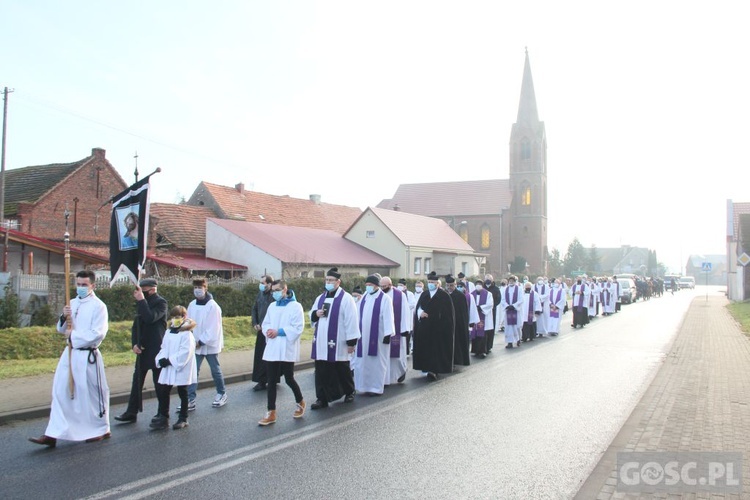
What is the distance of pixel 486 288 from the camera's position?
1666cm

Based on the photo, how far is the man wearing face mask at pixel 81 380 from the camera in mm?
7059

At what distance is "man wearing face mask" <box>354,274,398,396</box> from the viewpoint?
10.3 metres

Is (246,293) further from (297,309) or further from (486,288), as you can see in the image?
(297,309)

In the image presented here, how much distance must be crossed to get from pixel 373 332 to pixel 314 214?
143 feet

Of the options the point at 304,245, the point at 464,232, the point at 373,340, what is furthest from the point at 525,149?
the point at 373,340

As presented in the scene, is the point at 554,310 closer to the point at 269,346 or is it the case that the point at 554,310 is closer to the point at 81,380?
the point at 269,346

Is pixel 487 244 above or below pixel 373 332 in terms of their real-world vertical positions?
above

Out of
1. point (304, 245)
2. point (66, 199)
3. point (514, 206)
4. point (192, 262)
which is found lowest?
point (192, 262)

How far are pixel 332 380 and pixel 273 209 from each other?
41824 mm

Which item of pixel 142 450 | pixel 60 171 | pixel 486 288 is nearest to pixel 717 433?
pixel 142 450

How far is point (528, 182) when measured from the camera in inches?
3196

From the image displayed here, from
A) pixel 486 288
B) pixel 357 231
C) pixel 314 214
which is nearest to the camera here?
pixel 486 288

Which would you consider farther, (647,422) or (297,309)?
(297,309)

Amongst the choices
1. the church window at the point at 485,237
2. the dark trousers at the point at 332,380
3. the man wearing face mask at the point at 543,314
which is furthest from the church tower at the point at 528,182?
the dark trousers at the point at 332,380
